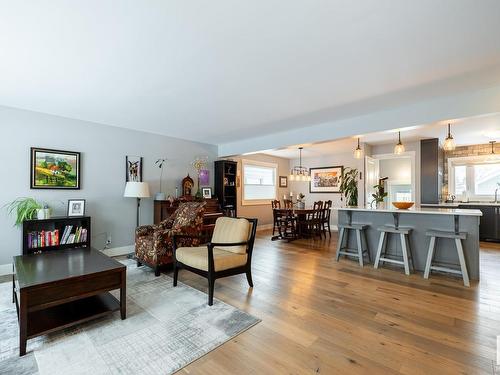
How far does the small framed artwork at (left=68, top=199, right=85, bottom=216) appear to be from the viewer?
3.95 metres

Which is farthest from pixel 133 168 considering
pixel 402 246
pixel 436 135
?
pixel 436 135

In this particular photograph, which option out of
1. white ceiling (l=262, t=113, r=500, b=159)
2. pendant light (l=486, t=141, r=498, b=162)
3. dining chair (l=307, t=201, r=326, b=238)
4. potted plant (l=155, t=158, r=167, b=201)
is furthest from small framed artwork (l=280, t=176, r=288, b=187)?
pendant light (l=486, t=141, r=498, b=162)

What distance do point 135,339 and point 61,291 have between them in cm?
72

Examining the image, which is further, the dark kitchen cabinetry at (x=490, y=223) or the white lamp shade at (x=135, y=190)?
the dark kitchen cabinetry at (x=490, y=223)

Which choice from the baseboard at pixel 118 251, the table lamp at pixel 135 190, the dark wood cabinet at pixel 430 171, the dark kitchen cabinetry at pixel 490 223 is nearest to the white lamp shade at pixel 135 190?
the table lamp at pixel 135 190

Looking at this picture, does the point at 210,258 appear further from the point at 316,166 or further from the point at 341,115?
the point at 316,166

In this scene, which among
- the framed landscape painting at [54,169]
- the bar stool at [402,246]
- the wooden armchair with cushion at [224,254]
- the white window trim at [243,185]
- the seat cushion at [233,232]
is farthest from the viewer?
the white window trim at [243,185]

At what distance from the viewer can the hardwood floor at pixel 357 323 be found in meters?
1.69

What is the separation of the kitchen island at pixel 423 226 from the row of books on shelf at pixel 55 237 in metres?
4.33

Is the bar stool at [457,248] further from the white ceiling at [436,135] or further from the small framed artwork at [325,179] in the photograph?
the small framed artwork at [325,179]

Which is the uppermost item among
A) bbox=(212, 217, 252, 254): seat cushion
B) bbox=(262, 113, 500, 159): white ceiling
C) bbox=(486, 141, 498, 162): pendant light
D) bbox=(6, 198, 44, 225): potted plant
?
bbox=(262, 113, 500, 159): white ceiling

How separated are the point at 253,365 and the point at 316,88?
2.82 meters

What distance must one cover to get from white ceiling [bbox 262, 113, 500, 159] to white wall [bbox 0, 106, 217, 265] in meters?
2.36

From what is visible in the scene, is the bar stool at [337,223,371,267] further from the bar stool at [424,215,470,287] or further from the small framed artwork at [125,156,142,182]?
the small framed artwork at [125,156,142,182]
